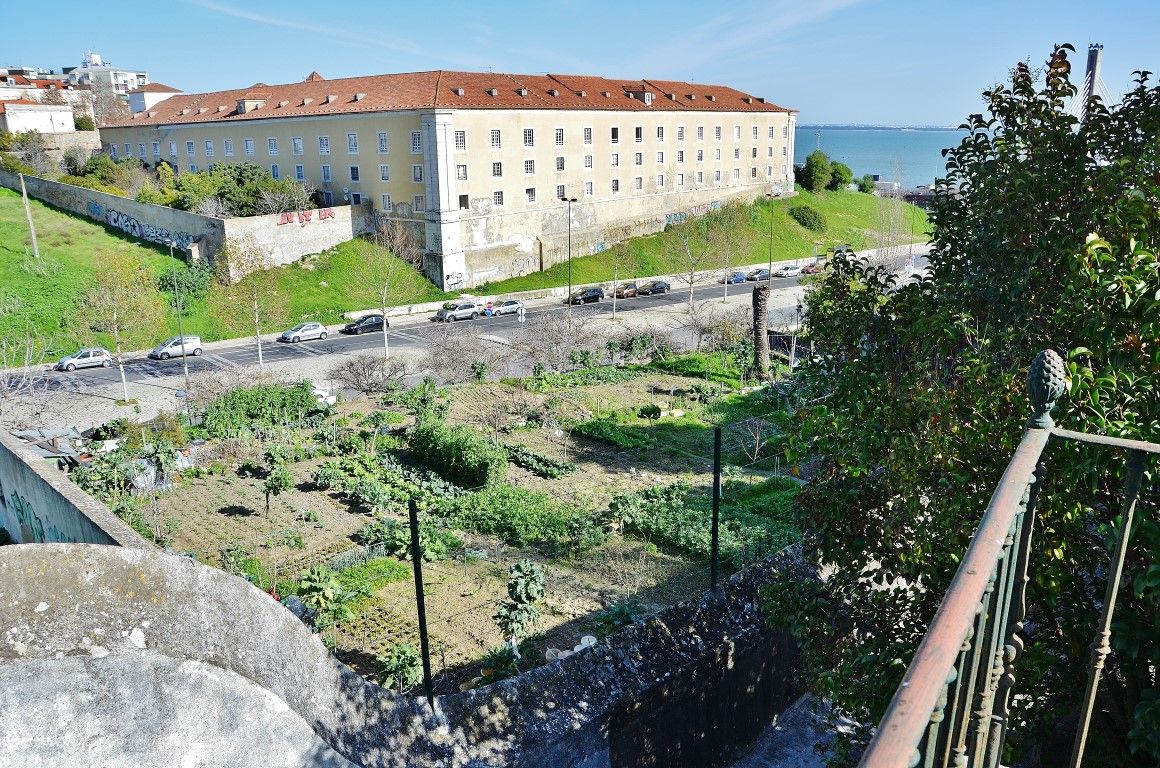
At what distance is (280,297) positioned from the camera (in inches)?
1681

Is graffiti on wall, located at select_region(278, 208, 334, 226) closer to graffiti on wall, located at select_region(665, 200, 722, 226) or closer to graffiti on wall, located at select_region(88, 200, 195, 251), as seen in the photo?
graffiti on wall, located at select_region(88, 200, 195, 251)

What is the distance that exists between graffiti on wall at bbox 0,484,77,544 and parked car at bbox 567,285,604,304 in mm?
34257

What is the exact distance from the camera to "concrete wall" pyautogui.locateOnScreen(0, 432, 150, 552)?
1136cm

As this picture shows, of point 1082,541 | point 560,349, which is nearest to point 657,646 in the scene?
point 1082,541

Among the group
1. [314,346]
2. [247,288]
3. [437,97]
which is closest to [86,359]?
[314,346]

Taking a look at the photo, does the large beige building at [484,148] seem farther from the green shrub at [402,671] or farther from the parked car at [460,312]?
the green shrub at [402,671]

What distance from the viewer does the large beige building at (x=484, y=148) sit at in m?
47.3

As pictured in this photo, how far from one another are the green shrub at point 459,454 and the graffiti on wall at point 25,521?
A: 7842 millimetres

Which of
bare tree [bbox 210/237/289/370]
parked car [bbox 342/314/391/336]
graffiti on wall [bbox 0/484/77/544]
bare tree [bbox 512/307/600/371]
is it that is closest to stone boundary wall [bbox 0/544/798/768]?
graffiti on wall [bbox 0/484/77/544]

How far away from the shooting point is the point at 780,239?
2511 inches

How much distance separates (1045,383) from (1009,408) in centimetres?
271

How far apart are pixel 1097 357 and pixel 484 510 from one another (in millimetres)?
12758

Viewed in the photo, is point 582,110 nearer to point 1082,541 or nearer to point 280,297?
point 280,297

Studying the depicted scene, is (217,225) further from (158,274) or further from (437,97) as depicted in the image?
(437,97)
